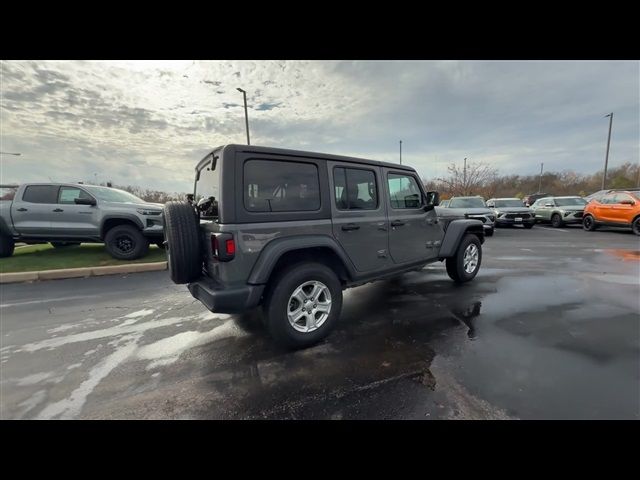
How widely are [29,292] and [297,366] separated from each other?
223 inches

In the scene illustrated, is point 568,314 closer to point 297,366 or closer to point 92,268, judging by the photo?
point 297,366

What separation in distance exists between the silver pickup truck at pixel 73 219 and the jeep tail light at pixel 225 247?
5.13 metres

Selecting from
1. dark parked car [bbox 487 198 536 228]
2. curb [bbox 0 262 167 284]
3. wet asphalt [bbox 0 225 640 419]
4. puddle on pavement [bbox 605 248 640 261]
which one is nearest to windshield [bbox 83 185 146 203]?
curb [bbox 0 262 167 284]

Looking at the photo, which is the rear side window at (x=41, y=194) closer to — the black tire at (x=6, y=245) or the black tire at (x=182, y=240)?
the black tire at (x=6, y=245)

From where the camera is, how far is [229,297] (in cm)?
256

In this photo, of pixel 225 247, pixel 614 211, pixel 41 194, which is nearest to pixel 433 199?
pixel 225 247

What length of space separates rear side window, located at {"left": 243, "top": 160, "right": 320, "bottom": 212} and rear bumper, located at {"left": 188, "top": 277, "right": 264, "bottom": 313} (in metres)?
0.81

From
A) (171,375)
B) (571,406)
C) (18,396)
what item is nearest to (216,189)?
(171,375)

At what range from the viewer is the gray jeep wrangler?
2598mm

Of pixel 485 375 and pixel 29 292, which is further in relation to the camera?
pixel 29 292

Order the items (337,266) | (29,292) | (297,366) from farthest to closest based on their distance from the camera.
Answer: (29,292)
(337,266)
(297,366)

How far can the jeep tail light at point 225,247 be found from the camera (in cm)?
251

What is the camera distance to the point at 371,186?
3703 millimetres

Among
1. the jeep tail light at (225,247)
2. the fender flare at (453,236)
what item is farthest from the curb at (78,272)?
the fender flare at (453,236)
